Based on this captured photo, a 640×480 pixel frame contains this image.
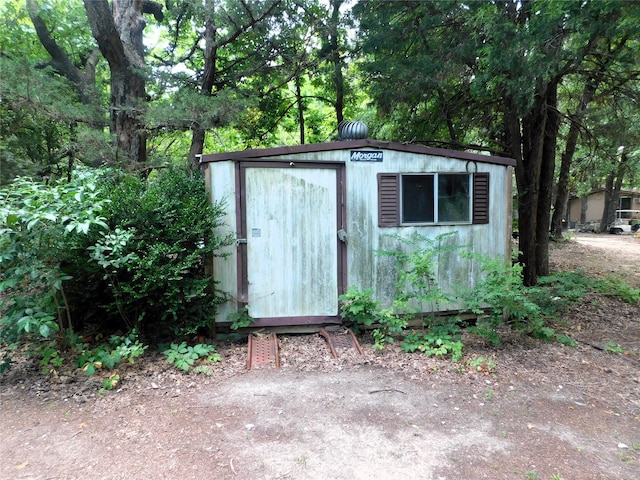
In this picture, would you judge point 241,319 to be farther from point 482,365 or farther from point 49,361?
point 482,365

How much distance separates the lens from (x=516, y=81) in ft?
16.8

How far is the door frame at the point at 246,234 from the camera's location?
15.0 ft

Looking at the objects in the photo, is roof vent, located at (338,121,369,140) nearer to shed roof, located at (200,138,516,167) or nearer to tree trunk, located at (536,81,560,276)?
shed roof, located at (200,138,516,167)

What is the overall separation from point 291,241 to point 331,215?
1.95 feet

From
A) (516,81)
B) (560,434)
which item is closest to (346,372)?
(560,434)

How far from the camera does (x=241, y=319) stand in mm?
4535

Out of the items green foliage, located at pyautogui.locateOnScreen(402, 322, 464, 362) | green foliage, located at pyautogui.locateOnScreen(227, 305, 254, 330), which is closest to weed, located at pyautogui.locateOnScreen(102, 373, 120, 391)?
green foliage, located at pyautogui.locateOnScreen(227, 305, 254, 330)

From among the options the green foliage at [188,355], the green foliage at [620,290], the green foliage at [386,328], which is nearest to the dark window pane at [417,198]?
the green foliage at [386,328]

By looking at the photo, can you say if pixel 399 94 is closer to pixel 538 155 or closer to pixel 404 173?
pixel 404 173

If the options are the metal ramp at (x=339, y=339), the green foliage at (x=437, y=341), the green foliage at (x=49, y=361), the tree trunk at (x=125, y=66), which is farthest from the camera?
the tree trunk at (x=125, y=66)

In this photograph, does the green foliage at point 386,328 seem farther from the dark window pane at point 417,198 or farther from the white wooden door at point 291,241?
the dark window pane at point 417,198

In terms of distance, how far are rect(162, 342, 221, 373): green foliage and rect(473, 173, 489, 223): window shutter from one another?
369cm

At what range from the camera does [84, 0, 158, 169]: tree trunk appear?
6.52 metres

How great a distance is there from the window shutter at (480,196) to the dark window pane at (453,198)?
10 cm
